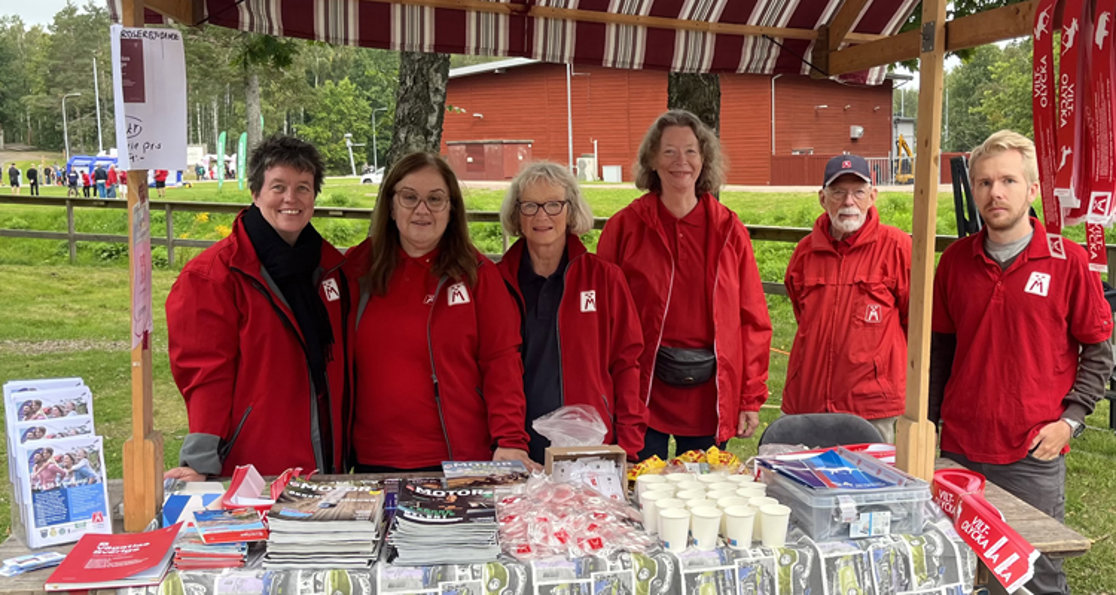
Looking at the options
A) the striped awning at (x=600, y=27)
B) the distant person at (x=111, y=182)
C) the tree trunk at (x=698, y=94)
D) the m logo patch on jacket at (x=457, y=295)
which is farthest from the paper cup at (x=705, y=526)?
the distant person at (x=111, y=182)

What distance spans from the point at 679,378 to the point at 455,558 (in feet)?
5.34

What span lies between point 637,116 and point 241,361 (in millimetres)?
27527

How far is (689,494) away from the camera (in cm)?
227

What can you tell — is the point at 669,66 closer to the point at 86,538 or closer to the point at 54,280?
the point at 86,538

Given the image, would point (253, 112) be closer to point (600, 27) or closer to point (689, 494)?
point (600, 27)

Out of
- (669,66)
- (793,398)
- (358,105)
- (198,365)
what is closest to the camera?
(198,365)

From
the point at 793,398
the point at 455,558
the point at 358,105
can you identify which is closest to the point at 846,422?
the point at 793,398

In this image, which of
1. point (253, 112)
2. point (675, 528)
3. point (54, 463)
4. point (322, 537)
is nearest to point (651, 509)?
point (675, 528)

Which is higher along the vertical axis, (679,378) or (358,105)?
(358,105)

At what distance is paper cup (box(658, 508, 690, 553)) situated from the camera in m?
2.10

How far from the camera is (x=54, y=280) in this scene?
13.6m

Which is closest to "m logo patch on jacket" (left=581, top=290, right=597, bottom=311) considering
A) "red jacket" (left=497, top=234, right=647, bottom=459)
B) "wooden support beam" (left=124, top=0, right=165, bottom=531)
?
"red jacket" (left=497, top=234, right=647, bottom=459)

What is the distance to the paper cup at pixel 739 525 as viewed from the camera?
2123 millimetres

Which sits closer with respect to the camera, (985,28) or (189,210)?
(985,28)
